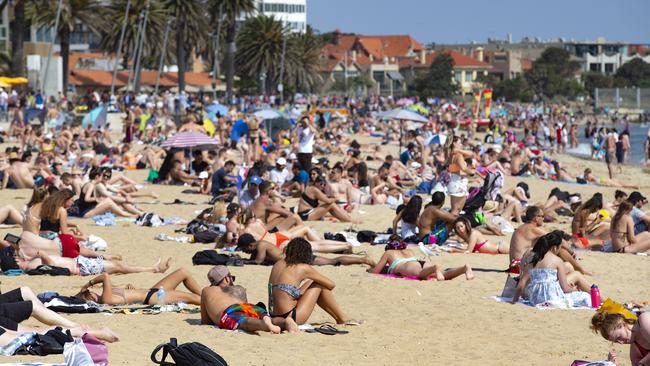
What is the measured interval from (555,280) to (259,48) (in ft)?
208

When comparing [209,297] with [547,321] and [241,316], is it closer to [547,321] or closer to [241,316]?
[241,316]

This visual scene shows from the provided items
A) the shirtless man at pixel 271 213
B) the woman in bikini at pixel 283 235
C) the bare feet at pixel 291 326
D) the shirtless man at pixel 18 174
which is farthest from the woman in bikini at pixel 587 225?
the shirtless man at pixel 18 174

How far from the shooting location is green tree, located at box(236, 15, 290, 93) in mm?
72062

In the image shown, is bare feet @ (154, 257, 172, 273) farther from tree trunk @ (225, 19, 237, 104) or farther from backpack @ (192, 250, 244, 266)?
tree trunk @ (225, 19, 237, 104)

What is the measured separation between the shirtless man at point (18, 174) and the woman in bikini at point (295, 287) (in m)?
10.9

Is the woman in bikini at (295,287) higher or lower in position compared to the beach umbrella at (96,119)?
lower

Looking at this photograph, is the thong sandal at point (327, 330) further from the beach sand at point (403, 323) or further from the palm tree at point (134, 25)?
the palm tree at point (134, 25)

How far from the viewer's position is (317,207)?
1554 cm

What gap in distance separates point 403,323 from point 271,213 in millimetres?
4555

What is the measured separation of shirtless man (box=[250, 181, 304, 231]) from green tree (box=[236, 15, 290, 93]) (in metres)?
58.7

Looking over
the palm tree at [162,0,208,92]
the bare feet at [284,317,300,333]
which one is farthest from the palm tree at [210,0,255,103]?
the bare feet at [284,317,300,333]

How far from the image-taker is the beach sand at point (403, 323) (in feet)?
26.1

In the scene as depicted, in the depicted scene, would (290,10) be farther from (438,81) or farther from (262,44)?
(262,44)

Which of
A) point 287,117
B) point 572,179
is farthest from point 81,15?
point 572,179
